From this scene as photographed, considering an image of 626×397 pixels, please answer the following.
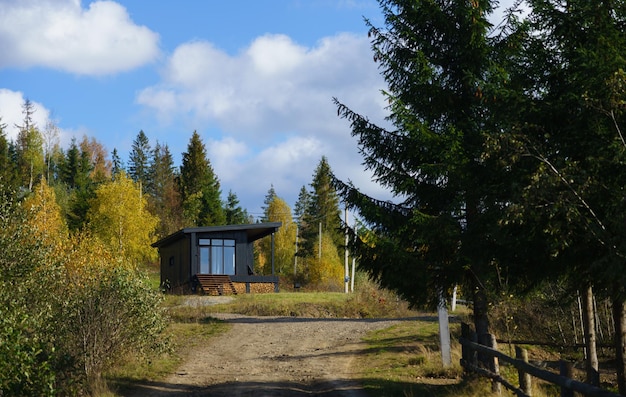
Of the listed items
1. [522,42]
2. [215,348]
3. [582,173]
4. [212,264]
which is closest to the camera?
[582,173]

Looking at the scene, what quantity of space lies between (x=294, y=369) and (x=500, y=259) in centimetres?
681

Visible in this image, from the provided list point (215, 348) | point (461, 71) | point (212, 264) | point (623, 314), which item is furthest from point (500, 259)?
point (212, 264)

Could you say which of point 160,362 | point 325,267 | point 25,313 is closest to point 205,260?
point 325,267

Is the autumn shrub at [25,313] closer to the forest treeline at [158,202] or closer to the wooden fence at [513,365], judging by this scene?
the wooden fence at [513,365]

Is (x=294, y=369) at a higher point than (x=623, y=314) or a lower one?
lower

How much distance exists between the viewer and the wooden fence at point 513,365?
8961 mm

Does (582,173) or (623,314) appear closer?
(582,173)

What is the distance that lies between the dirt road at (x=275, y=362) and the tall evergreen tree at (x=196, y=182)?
164 ft

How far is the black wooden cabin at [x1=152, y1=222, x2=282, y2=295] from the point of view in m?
46.3

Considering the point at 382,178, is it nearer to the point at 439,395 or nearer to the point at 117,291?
the point at 439,395

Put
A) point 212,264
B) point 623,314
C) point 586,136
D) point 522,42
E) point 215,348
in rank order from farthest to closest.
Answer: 1. point 212,264
2. point 215,348
3. point 522,42
4. point 623,314
5. point 586,136

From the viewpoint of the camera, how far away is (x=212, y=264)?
156 feet

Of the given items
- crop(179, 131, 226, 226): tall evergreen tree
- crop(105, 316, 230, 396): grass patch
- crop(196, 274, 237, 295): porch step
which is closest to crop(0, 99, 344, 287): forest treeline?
crop(179, 131, 226, 226): tall evergreen tree

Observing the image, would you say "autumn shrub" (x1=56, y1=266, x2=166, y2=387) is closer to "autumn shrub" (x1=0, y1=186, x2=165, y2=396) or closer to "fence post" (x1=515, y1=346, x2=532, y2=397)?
"autumn shrub" (x1=0, y1=186, x2=165, y2=396)
